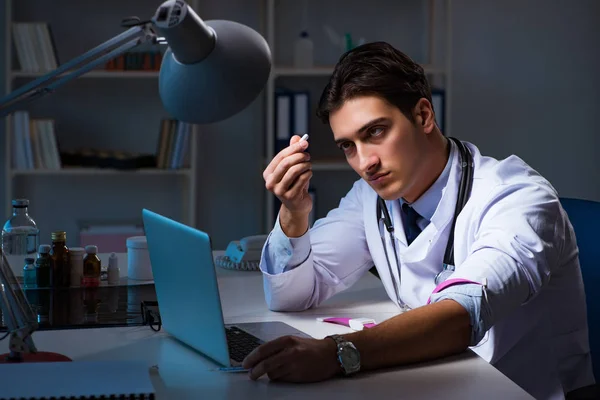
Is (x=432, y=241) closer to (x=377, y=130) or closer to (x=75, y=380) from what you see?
(x=377, y=130)

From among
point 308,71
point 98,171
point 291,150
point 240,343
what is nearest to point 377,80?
point 291,150

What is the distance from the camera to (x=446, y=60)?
3.77 meters

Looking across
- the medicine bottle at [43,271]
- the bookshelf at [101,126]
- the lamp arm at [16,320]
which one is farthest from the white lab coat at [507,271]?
the bookshelf at [101,126]

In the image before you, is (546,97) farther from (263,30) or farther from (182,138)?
(182,138)

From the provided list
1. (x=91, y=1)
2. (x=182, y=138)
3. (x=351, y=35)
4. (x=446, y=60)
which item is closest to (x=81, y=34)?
(x=91, y=1)

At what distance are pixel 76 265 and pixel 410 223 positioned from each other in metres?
0.76

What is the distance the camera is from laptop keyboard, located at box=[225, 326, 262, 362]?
1.37m

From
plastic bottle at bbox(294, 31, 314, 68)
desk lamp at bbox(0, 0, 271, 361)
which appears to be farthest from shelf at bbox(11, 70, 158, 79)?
desk lamp at bbox(0, 0, 271, 361)

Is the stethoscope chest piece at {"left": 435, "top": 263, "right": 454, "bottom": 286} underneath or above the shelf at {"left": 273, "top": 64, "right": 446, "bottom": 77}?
underneath

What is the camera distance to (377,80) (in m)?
1.71

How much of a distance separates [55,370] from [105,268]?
912mm

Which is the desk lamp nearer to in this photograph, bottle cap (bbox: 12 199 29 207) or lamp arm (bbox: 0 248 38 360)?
lamp arm (bbox: 0 248 38 360)

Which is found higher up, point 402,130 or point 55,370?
point 402,130

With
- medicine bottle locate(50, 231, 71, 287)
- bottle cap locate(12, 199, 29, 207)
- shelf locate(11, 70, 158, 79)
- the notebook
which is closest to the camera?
the notebook
